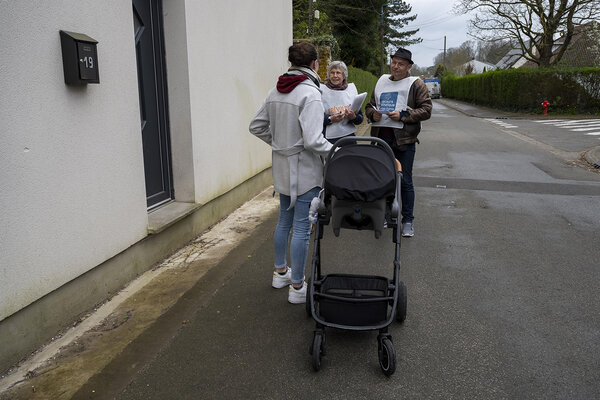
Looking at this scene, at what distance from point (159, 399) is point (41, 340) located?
1.03 meters

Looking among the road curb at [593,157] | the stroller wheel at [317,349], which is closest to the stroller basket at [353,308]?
the stroller wheel at [317,349]

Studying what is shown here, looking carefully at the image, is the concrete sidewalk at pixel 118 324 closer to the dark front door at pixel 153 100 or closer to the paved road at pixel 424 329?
the paved road at pixel 424 329

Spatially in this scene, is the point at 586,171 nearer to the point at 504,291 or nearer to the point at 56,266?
the point at 504,291

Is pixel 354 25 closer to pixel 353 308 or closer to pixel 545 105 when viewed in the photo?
pixel 545 105

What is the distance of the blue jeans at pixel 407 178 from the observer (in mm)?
5566

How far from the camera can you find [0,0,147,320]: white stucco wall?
2889mm

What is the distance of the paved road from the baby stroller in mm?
228

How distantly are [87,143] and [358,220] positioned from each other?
2.08 meters

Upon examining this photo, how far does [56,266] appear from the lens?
329 centimetres

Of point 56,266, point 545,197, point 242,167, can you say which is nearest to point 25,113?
point 56,266

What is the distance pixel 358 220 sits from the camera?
3.32 meters

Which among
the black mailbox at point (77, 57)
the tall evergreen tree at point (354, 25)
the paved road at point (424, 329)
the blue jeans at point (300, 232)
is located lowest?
the paved road at point (424, 329)

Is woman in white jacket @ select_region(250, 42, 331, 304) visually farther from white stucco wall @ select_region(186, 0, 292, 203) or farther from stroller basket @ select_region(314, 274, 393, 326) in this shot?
white stucco wall @ select_region(186, 0, 292, 203)

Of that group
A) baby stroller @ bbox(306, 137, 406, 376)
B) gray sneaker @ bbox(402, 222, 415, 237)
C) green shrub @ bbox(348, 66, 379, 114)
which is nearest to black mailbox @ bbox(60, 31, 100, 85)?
baby stroller @ bbox(306, 137, 406, 376)
